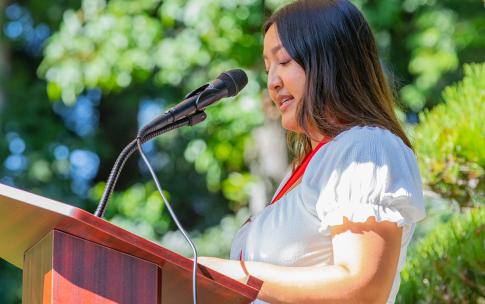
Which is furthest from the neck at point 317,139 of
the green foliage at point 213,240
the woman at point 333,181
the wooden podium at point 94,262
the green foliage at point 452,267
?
the green foliage at point 213,240

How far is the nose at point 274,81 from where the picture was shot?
6.81ft

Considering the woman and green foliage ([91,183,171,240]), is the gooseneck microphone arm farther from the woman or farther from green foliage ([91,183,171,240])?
green foliage ([91,183,171,240])

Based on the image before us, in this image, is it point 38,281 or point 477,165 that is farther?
point 477,165

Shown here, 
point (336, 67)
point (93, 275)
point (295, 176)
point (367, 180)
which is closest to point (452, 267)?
point (295, 176)

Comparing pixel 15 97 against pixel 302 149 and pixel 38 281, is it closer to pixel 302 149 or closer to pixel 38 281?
pixel 302 149

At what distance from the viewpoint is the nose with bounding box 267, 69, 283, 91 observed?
2.08 meters

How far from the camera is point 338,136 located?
1979mm

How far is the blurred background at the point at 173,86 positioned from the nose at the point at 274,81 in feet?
9.03

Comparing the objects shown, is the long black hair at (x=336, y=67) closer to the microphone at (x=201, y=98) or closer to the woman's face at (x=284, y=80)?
the woman's face at (x=284, y=80)

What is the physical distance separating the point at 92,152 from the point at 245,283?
6.96 m

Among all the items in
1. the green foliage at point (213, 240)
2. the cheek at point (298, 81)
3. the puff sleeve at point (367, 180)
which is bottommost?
the puff sleeve at point (367, 180)

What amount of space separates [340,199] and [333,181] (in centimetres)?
5

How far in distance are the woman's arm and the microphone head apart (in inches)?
15.3

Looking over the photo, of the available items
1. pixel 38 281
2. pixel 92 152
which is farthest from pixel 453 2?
pixel 38 281
